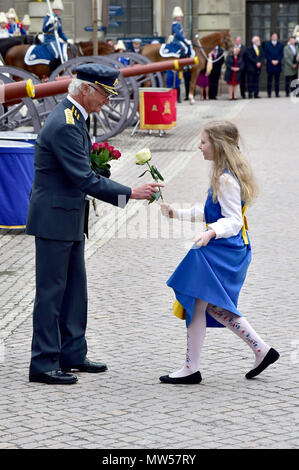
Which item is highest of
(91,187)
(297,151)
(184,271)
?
(91,187)

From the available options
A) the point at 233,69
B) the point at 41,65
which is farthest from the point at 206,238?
the point at 233,69

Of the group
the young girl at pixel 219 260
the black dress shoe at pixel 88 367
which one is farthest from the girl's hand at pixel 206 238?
the black dress shoe at pixel 88 367

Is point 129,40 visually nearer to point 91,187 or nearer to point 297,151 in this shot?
point 297,151

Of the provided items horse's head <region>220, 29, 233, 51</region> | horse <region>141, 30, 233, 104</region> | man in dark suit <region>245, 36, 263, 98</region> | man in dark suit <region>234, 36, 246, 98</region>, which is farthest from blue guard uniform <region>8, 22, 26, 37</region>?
man in dark suit <region>245, 36, 263, 98</region>

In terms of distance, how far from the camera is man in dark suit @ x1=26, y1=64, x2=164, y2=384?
211 inches

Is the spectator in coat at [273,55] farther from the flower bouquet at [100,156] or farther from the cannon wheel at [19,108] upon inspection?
the flower bouquet at [100,156]

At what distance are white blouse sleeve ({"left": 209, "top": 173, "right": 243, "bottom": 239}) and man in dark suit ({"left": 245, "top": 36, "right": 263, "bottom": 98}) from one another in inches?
994

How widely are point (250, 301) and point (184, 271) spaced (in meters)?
2.08

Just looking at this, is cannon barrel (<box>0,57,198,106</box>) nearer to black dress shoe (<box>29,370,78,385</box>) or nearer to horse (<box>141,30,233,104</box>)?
black dress shoe (<box>29,370,78,385</box>)

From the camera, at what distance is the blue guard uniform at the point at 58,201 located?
5.35 meters

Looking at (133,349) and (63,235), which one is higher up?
(63,235)

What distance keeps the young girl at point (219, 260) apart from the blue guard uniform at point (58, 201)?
0.44 meters

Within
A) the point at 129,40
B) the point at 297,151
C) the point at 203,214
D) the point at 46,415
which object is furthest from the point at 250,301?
the point at 129,40

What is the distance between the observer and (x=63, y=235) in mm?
5457
